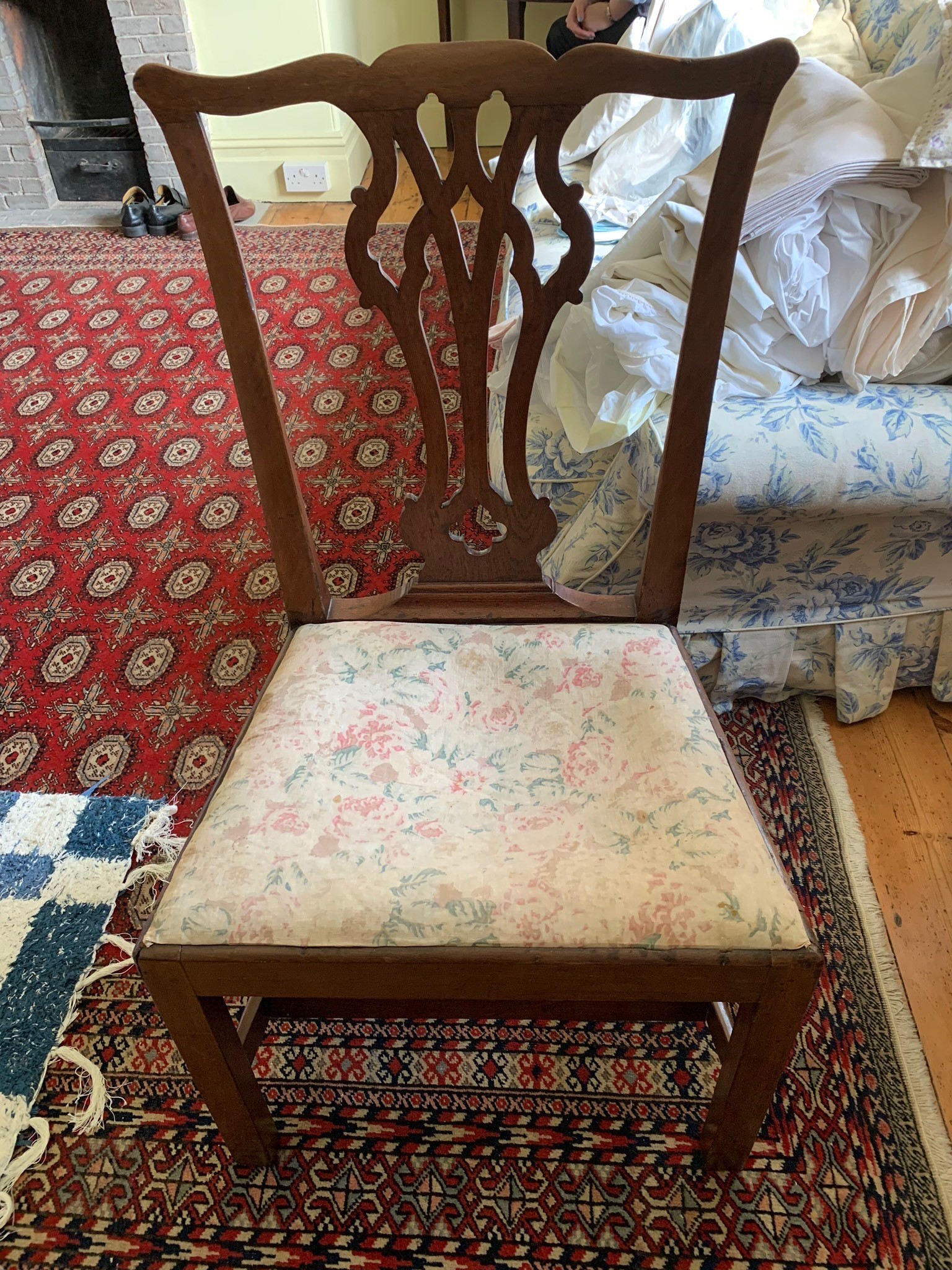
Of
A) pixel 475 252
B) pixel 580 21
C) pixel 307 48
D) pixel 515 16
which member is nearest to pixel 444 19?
pixel 515 16

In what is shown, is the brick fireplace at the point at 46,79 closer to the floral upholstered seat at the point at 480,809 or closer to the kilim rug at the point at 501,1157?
the floral upholstered seat at the point at 480,809

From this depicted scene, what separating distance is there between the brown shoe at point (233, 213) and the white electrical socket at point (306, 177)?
151mm

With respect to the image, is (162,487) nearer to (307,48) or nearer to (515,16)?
(307,48)

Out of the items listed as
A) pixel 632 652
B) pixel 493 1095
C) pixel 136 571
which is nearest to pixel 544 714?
pixel 632 652

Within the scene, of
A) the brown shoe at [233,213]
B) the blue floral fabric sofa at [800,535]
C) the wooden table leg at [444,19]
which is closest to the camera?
the blue floral fabric sofa at [800,535]

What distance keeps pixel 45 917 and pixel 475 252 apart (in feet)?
3.21

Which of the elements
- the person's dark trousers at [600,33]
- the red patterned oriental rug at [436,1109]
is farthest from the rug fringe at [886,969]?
the person's dark trousers at [600,33]

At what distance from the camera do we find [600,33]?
2250 millimetres

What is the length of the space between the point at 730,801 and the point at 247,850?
1.33ft

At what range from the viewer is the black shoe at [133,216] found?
2.83 m

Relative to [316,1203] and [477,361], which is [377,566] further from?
[316,1203]

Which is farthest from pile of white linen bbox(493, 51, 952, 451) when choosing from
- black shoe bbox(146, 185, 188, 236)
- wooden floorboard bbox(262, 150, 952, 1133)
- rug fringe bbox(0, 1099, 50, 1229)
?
black shoe bbox(146, 185, 188, 236)

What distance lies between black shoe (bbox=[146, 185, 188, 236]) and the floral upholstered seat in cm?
246

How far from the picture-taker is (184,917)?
2.30ft
